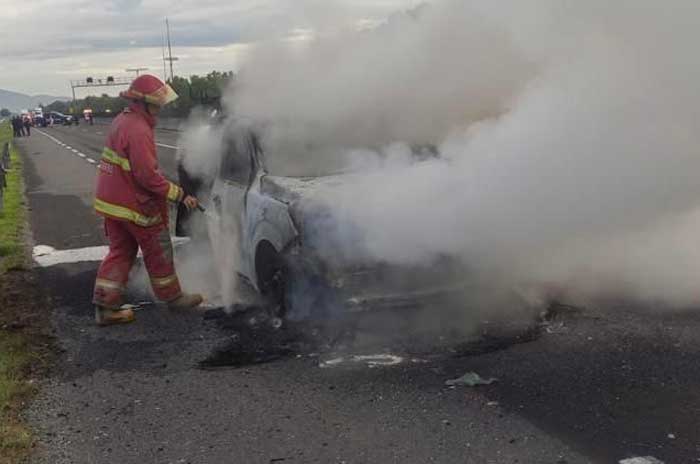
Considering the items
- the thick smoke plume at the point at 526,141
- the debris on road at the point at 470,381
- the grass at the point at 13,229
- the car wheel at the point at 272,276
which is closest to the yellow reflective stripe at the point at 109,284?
the car wheel at the point at 272,276

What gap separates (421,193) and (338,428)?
1792 mm

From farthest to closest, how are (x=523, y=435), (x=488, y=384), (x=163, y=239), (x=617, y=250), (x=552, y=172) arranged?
1. (x=163, y=239)
2. (x=617, y=250)
3. (x=552, y=172)
4. (x=488, y=384)
5. (x=523, y=435)

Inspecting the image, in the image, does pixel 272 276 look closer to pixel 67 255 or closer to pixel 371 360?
pixel 371 360

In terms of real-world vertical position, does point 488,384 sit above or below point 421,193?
below

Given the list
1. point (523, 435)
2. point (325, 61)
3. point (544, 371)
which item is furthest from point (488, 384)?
point (325, 61)

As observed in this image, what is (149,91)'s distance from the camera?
652cm

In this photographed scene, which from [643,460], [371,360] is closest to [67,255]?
[371,360]

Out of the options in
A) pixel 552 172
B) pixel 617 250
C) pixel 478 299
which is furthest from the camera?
pixel 617 250

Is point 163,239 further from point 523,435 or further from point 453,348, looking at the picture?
point 523,435

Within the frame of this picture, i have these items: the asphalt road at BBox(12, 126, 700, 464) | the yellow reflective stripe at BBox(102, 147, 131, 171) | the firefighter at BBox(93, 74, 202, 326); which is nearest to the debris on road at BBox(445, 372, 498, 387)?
the asphalt road at BBox(12, 126, 700, 464)

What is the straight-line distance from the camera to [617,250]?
6.48 m

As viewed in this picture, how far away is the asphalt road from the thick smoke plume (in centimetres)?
66

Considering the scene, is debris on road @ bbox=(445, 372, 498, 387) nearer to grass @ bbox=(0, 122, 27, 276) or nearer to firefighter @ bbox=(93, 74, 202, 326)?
firefighter @ bbox=(93, 74, 202, 326)

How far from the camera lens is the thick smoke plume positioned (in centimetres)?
524
